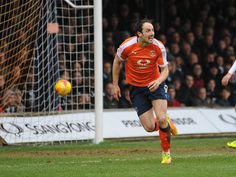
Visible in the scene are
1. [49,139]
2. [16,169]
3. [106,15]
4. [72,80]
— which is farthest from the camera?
[106,15]

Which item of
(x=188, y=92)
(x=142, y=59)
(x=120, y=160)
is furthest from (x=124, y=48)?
(x=188, y=92)

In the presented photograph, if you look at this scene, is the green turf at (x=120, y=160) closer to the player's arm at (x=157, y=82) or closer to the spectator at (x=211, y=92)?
the player's arm at (x=157, y=82)

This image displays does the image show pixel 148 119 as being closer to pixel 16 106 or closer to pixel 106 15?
pixel 16 106

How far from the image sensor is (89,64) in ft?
59.3

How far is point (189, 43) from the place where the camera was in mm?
23547

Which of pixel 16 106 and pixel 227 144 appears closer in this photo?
pixel 227 144

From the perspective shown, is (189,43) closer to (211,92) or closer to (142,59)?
(211,92)

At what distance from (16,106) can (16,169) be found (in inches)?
228

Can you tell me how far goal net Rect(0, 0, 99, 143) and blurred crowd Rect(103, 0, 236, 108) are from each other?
1.87 meters

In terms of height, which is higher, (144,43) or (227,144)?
(144,43)

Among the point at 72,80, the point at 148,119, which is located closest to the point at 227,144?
the point at 148,119

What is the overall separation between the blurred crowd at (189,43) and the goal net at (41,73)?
187cm

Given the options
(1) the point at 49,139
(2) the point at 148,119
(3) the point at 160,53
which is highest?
(3) the point at 160,53

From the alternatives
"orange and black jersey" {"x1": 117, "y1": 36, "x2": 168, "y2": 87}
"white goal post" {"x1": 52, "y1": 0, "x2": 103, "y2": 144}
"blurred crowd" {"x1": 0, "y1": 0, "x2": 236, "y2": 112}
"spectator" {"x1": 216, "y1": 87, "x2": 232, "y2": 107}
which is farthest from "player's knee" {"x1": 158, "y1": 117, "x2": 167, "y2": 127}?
"spectator" {"x1": 216, "y1": 87, "x2": 232, "y2": 107}
